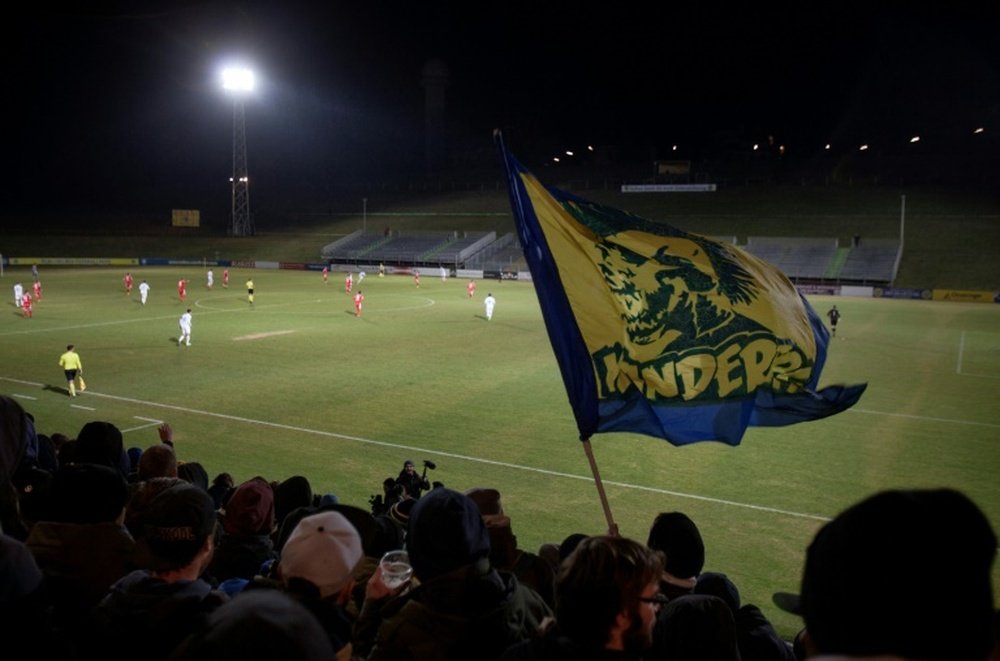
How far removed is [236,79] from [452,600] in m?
78.5

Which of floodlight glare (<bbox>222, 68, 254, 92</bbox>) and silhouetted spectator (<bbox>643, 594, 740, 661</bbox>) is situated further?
floodlight glare (<bbox>222, 68, 254, 92</bbox>)

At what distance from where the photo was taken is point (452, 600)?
10.9ft

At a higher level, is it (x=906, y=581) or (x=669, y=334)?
(x=906, y=581)

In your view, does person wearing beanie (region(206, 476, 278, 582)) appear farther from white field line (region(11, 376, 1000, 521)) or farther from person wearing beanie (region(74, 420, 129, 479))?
Result: white field line (region(11, 376, 1000, 521))

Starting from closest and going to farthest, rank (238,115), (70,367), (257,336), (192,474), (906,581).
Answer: (906,581) → (192,474) → (70,367) → (257,336) → (238,115)

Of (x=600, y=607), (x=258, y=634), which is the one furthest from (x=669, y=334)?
(x=258, y=634)

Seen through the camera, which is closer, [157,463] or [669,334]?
[669,334]

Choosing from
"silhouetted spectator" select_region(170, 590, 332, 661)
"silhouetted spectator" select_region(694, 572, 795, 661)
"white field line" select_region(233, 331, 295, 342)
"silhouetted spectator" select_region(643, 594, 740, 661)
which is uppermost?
"silhouetted spectator" select_region(170, 590, 332, 661)

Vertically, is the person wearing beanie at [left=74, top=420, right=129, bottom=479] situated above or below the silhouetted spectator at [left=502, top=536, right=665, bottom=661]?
below

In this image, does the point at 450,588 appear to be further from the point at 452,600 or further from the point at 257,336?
the point at 257,336

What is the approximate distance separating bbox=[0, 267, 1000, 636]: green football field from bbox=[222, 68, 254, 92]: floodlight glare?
45.8 m

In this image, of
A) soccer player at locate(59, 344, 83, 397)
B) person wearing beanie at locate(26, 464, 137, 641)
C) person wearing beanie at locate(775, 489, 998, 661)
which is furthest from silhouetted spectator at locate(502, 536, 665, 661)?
soccer player at locate(59, 344, 83, 397)

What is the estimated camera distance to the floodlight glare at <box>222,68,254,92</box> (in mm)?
73000

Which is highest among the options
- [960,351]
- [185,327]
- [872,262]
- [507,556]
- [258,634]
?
[258,634]
